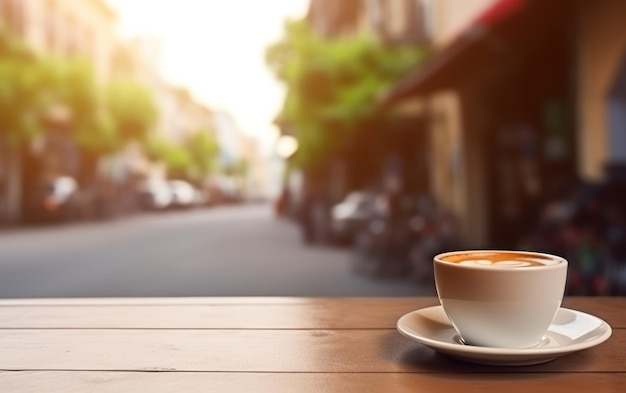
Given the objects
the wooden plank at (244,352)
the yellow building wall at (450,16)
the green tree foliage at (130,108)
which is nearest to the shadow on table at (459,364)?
the wooden plank at (244,352)

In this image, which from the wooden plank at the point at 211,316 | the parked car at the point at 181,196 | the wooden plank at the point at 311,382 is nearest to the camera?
the wooden plank at the point at 311,382

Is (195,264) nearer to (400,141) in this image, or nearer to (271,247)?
(271,247)

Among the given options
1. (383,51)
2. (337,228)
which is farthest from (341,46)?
(337,228)

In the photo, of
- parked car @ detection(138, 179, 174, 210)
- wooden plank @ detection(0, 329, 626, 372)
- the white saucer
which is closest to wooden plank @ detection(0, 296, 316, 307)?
wooden plank @ detection(0, 329, 626, 372)

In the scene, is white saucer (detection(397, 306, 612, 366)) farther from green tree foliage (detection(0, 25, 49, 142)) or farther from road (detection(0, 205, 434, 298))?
green tree foliage (detection(0, 25, 49, 142))

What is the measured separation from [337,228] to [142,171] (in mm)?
26970

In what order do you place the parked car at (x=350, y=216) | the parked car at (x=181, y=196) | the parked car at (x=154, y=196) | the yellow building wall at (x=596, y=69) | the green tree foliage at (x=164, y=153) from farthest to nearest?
the green tree foliage at (x=164, y=153)
the parked car at (x=181, y=196)
the parked car at (x=154, y=196)
the parked car at (x=350, y=216)
the yellow building wall at (x=596, y=69)

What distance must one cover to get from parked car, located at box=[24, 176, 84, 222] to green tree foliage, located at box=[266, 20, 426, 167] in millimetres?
7922

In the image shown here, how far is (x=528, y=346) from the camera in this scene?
3.05 ft

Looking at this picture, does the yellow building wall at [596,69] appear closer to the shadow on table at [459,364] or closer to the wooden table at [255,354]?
the wooden table at [255,354]

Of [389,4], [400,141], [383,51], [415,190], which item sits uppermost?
[389,4]

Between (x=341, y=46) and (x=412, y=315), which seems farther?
(x=341, y=46)

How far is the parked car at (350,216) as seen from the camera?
37.8ft

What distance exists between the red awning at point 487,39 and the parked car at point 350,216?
3705mm
